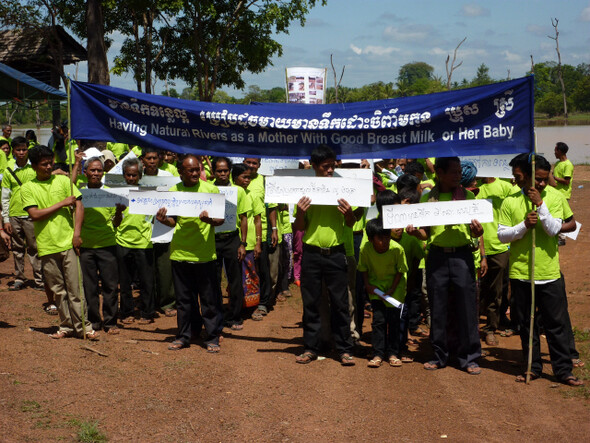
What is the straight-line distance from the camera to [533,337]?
21.4ft

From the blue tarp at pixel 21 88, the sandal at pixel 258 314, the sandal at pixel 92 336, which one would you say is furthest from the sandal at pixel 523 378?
the blue tarp at pixel 21 88

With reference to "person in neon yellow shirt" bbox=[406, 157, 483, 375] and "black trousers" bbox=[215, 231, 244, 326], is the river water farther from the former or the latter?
"person in neon yellow shirt" bbox=[406, 157, 483, 375]

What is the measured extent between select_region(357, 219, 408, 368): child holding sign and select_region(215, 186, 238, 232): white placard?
178 cm

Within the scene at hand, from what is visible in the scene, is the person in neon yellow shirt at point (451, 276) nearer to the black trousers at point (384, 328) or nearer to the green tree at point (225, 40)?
the black trousers at point (384, 328)

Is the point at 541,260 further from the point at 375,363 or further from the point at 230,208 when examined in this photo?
the point at 230,208

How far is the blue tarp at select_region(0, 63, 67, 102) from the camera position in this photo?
18.1m

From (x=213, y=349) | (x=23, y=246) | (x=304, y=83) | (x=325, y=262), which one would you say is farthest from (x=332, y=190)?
(x=304, y=83)

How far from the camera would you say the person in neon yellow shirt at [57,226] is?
279 inches

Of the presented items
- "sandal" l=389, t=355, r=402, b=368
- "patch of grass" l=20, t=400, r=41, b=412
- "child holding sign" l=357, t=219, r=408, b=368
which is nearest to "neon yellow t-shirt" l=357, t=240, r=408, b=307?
"child holding sign" l=357, t=219, r=408, b=368

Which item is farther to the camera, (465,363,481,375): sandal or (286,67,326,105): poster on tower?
(286,67,326,105): poster on tower

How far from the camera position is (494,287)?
8.14 meters

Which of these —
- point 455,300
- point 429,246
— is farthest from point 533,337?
point 429,246

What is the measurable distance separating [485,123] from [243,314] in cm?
426

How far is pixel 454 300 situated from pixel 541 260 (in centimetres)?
94
